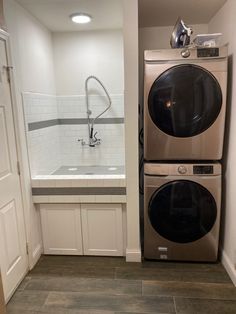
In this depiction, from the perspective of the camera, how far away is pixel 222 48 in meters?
1.92

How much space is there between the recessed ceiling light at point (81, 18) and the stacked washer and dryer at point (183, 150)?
32.0 inches

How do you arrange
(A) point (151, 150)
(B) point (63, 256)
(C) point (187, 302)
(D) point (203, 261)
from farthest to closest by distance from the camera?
(B) point (63, 256) → (D) point (203, 261) → (A) point (151, 150) → (C) point (187, 302)

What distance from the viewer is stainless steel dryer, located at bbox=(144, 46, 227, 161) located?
1957mm

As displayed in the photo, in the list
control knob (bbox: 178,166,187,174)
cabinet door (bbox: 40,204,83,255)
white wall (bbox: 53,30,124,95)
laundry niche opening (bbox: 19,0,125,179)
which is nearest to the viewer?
control knob (bbox: 178,166,187,174)

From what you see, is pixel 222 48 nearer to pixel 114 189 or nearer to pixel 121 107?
pixel 121 107

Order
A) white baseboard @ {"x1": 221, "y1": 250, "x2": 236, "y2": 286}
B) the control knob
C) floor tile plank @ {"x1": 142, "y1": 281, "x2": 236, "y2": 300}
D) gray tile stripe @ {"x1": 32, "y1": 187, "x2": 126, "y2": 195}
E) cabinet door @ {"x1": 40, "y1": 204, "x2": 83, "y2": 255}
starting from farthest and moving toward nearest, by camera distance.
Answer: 1. cabinet door @ {"x1": 40, "y1": 204, "x2": 83, "y2": 255}
2. gray tile stripe @ {"x1": 32, "y1": 187, "x2": 126, "y2": 195}
3. the control knob
4. white baseboard @ {"x1": 221, "y1": 250, "x2": 236, "y2": 286}
5. floor tile plank @ {"x1": 142, "y1": 281, "x2": 236, "y2": 300}

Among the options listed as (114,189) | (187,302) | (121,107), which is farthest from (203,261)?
(121,107)

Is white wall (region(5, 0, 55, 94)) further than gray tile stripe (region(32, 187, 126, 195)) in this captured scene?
No

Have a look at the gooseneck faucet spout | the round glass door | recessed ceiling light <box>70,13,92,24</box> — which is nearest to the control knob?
the round glass door

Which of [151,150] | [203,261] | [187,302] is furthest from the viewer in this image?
[203,261]

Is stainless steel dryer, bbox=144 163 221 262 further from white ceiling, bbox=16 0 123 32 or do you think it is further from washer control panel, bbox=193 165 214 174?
white ceiling, bbox=16 0 123 32

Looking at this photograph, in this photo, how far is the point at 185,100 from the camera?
2.02m

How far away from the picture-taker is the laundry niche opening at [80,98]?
2604 millimetres

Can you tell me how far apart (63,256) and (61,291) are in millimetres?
485
